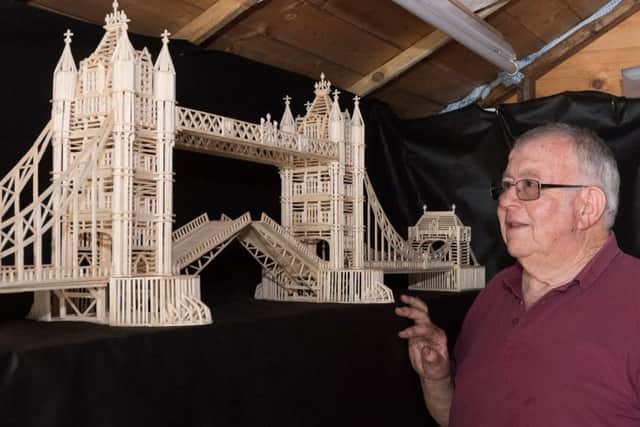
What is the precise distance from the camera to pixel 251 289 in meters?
3.66

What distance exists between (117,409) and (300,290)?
A: 61.2 inches

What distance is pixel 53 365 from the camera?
5.78 ft

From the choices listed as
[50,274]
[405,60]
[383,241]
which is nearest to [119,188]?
[50,274]

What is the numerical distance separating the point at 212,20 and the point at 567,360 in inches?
86.5

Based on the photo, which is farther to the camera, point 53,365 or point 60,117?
point 60,117

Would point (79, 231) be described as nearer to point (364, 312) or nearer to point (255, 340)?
point (255, 340)

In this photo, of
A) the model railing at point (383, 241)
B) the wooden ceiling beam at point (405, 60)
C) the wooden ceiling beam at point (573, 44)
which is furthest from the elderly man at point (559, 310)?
the wooden ceiling beam at point (573, 44)

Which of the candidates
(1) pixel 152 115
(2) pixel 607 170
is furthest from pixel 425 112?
(2) pixel 607 170

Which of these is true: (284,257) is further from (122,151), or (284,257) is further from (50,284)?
(50,284)

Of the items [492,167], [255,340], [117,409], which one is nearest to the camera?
[117,409]

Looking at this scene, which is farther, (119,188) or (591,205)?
(119,188)

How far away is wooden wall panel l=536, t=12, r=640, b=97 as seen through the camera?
15.8 ft

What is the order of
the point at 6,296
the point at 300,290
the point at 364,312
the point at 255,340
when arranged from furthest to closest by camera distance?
the point at 300,290 < the point at 364,312 < the point at 6,296 < the point at 255,340

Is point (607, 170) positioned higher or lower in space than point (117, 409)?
higher
